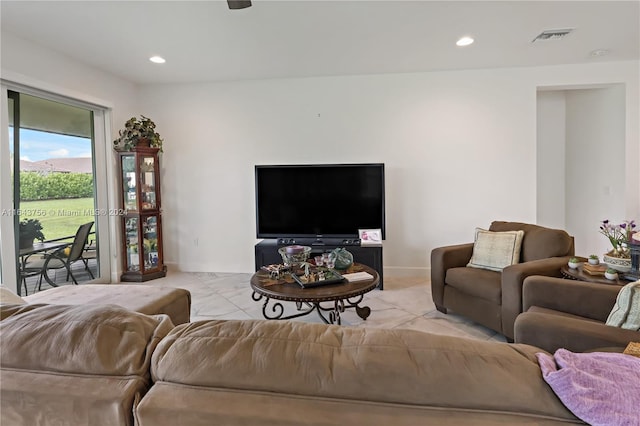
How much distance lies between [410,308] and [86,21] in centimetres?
391

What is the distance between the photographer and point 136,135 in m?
4.31

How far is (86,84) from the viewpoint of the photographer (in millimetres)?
3988

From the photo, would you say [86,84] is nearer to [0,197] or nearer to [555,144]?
[0,197]

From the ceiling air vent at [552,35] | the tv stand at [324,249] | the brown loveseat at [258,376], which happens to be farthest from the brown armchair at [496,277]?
the brown loveseat at [258,376]

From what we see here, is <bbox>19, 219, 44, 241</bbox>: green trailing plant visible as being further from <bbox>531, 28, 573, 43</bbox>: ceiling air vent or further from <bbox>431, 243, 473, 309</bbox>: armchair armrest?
<bbox>531, 28, 573, 43</bbox>: ceiling air vent

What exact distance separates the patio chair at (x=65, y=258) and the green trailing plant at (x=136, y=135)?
1076 mm

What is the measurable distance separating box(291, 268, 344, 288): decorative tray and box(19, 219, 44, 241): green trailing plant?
2.84 m

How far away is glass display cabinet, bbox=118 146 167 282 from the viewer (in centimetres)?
442

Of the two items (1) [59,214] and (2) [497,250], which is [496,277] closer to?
(2) [497,250]

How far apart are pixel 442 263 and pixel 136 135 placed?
3.93m

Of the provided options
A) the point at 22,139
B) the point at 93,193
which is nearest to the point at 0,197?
the point at 22,139

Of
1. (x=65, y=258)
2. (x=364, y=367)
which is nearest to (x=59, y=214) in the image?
(x=65, y=258)

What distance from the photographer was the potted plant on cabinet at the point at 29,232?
338 cm

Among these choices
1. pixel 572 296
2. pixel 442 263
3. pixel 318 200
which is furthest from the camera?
pixel 318 200
